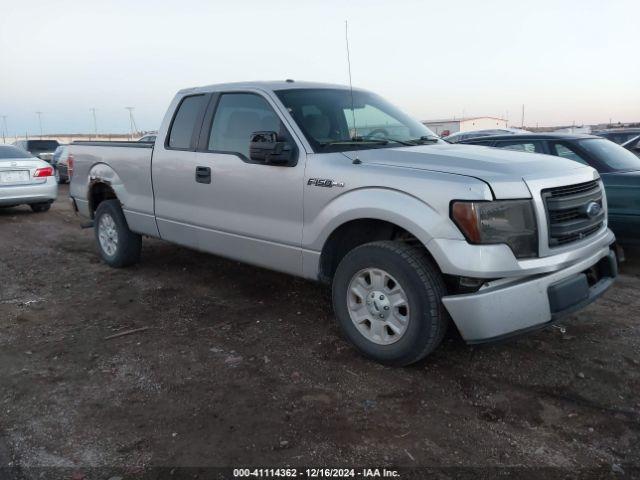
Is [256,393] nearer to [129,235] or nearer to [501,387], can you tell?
[501,387]

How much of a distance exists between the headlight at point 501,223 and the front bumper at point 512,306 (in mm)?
206

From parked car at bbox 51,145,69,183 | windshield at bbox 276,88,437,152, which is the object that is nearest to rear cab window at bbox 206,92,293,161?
windshield at bbox 276,88,437,152

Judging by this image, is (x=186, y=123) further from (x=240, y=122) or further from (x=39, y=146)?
(x=39, y=146)

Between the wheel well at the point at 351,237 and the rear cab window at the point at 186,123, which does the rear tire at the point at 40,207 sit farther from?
the wheel well at the point at 351,237

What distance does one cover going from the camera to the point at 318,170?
3.90m

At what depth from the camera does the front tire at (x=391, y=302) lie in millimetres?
3336

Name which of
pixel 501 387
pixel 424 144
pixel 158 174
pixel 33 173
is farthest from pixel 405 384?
pixel 33 173

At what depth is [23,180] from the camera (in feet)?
33.9

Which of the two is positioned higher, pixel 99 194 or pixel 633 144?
pixel 633 144

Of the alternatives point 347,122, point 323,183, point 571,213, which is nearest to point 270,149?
point 323,183

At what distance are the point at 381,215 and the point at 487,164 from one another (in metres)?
0.75

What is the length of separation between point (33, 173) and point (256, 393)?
9.07 m

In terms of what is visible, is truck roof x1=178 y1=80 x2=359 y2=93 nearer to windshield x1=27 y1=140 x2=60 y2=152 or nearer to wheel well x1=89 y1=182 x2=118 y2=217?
wheel well x1=89 y1=182 x2=118 y2=217

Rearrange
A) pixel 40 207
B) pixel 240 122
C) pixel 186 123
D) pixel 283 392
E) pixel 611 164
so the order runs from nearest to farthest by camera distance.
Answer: pixel 283 392 → pixel 240 122 → pixel 186 123 → pixel 611 164 → pixel 40 207
